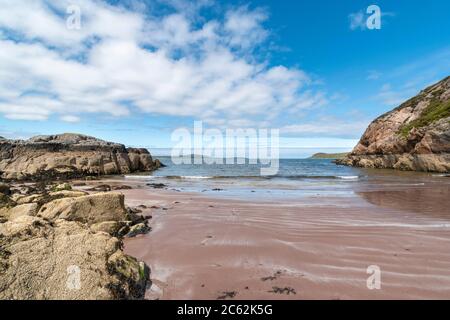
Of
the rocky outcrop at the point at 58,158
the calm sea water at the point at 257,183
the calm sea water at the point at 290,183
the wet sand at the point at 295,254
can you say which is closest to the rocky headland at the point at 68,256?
the wet sand at the point at 295,254

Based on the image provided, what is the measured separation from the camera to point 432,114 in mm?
47656

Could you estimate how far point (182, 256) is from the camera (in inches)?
223

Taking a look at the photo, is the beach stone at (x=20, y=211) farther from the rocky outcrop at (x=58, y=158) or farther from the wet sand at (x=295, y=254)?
the rocky outcrop at (x=58, y=158)

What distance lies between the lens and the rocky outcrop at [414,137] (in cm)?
3769

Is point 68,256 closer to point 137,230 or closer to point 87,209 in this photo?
point 137,230

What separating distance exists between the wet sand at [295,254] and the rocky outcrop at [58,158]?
1061 inches

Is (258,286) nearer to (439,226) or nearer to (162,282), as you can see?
(162,282)

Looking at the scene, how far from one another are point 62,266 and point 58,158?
33.7 meters

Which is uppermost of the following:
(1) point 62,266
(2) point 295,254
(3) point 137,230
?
(1) point 62,266
